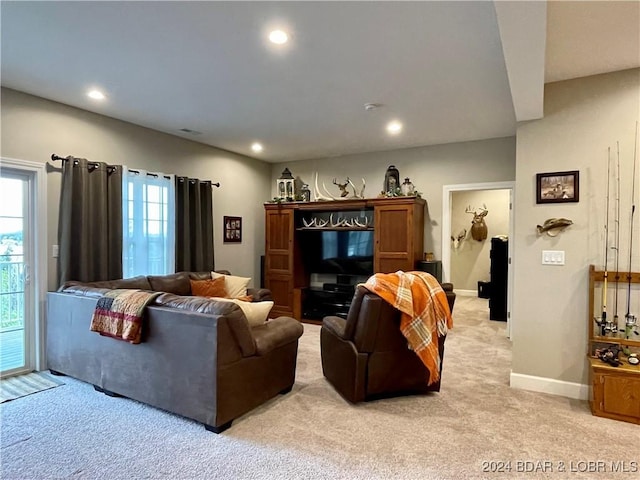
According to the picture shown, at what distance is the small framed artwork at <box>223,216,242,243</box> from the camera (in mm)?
6137

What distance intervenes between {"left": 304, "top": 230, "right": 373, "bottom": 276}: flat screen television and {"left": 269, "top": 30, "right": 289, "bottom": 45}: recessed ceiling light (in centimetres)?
360

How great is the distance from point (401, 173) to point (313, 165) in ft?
5.40

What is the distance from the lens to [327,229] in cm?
613

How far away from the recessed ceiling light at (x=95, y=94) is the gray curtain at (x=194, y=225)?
1.54 m

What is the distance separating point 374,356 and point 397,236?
2.70 meters

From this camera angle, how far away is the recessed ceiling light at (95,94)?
3648mm

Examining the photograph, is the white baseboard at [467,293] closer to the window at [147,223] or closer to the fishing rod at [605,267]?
the fishing rod at [605,267]

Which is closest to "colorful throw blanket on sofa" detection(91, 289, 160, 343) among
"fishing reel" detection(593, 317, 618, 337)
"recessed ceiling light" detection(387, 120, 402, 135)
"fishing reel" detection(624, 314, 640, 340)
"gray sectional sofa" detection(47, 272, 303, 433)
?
"gray sectional sofa" detection(47, 272, 303, 433)

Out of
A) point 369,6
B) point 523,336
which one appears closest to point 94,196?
point 369,6

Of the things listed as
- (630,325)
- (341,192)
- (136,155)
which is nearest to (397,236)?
(341,192)

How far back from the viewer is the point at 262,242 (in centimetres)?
696

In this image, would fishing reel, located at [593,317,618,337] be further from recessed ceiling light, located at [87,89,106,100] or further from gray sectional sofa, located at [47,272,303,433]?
recessed ceiling light, located at [87,89,106,100]

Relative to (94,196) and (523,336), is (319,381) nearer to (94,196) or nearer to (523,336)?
(523,336)

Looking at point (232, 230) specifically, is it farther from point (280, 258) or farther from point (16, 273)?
point (16, 273)
